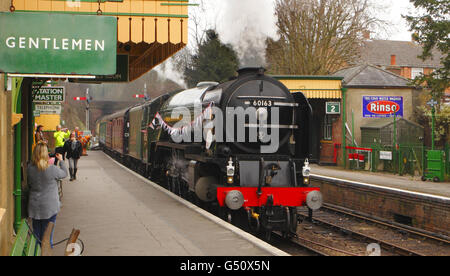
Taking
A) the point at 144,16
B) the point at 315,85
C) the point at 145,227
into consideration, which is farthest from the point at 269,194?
the point at 315,85

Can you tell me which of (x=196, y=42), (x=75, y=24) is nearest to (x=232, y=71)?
(x=196, y=42)

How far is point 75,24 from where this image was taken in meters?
5.24

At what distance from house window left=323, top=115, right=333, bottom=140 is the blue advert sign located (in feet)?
7.08

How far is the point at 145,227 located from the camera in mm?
8828

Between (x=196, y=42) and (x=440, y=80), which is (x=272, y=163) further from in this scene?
(x=196, y=42)

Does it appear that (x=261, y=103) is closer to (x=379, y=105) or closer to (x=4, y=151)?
(x=4, y=151)

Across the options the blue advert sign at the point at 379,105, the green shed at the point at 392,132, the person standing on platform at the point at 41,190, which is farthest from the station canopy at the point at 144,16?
the blue advert sign at the point at 379,105

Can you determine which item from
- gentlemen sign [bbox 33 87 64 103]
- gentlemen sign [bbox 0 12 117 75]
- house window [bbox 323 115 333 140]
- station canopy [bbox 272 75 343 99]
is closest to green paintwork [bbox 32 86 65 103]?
gentlemen sign [bbox 33 87 64 103]

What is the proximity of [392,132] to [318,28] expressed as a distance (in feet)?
47.1

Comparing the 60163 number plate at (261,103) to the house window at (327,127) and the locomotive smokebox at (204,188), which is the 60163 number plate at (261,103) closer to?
the locomotive smokebox at (204,188)

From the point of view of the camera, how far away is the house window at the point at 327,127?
26.7 m

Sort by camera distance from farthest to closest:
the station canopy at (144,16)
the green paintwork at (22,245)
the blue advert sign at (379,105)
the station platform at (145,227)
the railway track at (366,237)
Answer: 1. the blue advert sign at (379,105)
2. the railway track at (366,237)
3. the station canopy at (144,16)
4. the station platform at (145,227)
5. the green paintwork at (22,245)

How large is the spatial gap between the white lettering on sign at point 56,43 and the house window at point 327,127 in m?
22.4
